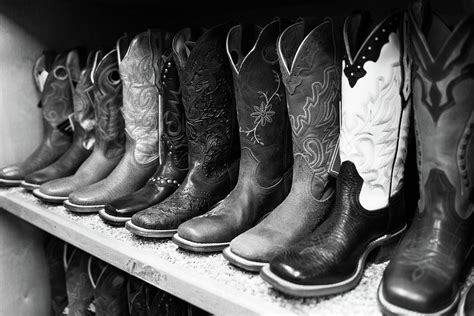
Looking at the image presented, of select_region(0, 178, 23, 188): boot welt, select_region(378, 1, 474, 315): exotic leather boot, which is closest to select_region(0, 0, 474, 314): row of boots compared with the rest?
select_region(378, 1, 474, 315): exotic leather boot

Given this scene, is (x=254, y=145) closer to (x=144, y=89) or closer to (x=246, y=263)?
(x=246, y=263)

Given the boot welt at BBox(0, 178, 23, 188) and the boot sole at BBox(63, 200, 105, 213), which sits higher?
the boot sole at BBox(63, 200, 105, 213)

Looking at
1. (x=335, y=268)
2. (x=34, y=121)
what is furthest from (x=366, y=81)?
(x=34, y=121)

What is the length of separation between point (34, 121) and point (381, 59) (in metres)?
1.21

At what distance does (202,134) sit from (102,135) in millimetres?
417

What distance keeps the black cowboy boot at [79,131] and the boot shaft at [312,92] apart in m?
0.70

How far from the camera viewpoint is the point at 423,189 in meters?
0.71

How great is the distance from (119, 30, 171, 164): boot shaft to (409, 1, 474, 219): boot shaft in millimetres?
648

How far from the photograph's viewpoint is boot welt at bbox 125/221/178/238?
37.1 inches

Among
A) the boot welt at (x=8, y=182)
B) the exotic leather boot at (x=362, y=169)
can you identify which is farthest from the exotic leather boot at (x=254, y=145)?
the boot welt at (x=8, y=182)

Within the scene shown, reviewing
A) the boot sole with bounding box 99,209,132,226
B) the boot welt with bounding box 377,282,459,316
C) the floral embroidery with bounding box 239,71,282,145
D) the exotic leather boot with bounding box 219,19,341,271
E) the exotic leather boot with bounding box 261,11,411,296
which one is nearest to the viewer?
the boot welt with bounding box 377,282,459,316

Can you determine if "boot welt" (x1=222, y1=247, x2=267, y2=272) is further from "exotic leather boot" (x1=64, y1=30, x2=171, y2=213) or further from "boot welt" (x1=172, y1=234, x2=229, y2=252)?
"exotic leather boot" (x1=64, y1=30, x2=171, y2=213)

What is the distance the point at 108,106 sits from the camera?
49.8 inches

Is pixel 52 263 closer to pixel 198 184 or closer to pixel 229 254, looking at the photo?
pixel 198 184
